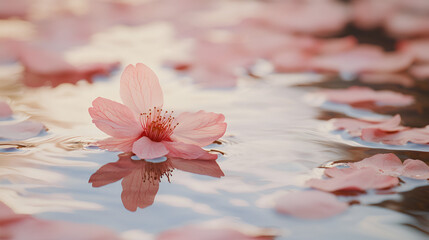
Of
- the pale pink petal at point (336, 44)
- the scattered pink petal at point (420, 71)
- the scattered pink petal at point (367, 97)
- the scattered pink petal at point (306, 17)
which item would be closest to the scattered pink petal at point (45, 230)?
the scattered pink petal at point (367, 97)

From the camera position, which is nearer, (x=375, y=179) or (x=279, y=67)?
(x=375, y=179)

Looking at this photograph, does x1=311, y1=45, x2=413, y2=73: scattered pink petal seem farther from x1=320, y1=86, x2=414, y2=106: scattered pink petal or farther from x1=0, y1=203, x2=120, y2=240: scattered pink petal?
x1=0, y1=203, x2=120, y2=240: scattered pink petal

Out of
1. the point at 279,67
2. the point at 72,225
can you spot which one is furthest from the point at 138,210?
→ the point at 279,67

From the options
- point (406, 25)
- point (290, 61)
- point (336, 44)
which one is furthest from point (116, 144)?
point (406, 25)

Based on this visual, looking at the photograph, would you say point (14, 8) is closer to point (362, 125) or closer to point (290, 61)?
point (290, 61)

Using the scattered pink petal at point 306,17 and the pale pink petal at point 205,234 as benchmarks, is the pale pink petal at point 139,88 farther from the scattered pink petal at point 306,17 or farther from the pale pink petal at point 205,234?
the scattered pink petal at point 306,17

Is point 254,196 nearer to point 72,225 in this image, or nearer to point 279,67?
point 72,225

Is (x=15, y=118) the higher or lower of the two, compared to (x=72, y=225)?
higher
